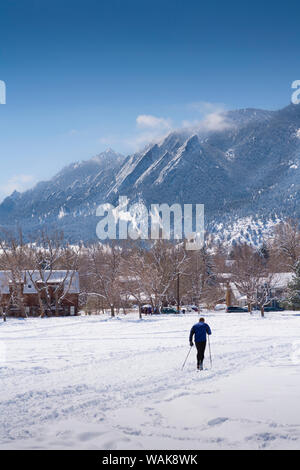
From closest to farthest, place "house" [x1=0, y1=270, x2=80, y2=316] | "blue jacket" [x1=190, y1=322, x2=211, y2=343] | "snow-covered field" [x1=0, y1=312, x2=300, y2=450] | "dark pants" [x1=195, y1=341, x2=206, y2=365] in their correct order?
"snow-covered field" [x1=0, y1=312, x2=300, y2=450] → "dark pants" [x1=195, y1=341, x2=206, y2=365] → "blue jacket" [x1=190, y1=322, x2=211, y2=343] → "house" [x1=0, y1=270, x2=80, y2=316]

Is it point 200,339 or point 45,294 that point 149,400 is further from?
point 45,294

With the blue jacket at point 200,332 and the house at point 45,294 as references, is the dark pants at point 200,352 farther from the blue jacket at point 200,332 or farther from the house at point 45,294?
the house at point 45,294

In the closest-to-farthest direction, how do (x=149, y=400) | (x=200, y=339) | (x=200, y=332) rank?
(x=149, y=400)
(x=200, y=339)
(x=200, y=332)

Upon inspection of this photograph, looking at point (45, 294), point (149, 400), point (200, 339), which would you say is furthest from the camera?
point (45, 294)

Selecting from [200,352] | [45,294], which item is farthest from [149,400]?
[45,294]

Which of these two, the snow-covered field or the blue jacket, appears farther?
the blue jacket

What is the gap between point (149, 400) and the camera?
9.57 m

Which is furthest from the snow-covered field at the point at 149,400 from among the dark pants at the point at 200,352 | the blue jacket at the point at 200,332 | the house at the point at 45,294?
the house at the point at 45,294

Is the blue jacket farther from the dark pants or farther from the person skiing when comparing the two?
the dark pants

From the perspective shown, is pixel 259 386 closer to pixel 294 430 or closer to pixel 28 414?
pixel 294 430

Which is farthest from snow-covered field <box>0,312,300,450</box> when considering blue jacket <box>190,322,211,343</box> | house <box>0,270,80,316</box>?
house <box>0,270,80,316</box>

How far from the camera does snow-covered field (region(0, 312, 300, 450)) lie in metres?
7.11
